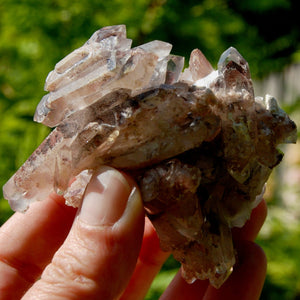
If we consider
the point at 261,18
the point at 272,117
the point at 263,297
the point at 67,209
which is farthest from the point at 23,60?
the point at 261,18

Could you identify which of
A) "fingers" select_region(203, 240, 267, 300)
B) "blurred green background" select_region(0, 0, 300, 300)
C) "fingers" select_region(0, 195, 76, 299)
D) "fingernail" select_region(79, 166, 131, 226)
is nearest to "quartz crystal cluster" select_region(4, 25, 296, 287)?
"fingernail" select_region(79, 166, 131, 226)

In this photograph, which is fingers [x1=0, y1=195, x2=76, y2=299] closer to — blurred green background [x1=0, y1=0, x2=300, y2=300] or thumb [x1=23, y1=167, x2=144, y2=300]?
thumb [x1=23, y1=167, x2=144, y2=300]

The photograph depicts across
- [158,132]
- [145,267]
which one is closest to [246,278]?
[145,267]

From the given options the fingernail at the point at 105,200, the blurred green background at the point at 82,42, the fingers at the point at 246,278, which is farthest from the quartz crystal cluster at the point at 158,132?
the blurred green background at the point at 82,42

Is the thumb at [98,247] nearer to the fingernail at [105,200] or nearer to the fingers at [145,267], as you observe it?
the fingernail at [105,200]

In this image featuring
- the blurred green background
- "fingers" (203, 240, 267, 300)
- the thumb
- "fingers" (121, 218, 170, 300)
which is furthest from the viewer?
the blurred green background

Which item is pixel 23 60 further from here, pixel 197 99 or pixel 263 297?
pixel 263 297

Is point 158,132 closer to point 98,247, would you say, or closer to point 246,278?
point 98,247
